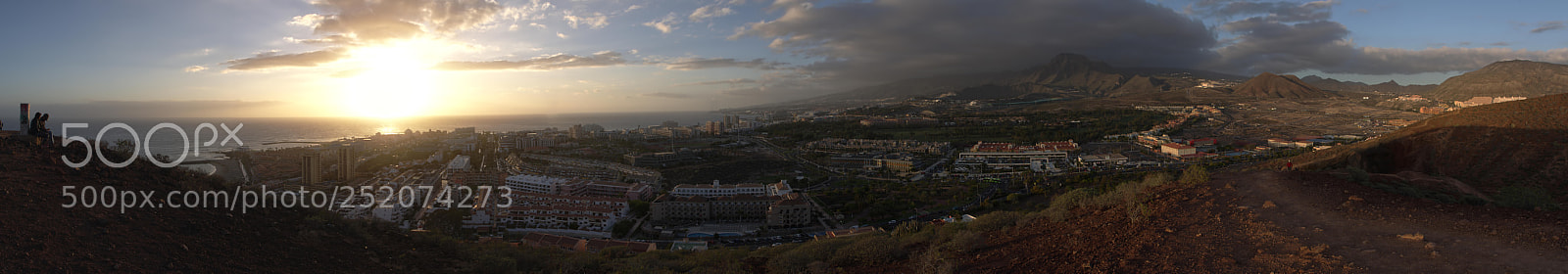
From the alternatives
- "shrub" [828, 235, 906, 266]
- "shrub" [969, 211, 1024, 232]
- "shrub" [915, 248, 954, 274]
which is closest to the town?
"shrub" [828, 235, 906, 266]

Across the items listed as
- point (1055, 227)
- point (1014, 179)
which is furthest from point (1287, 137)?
point (1055, 227)

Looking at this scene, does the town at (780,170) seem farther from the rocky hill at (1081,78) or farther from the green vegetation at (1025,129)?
the rocky hill at (1081,78)

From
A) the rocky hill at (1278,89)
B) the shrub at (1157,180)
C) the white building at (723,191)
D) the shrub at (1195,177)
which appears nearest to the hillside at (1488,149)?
the shrub at (1195,177)

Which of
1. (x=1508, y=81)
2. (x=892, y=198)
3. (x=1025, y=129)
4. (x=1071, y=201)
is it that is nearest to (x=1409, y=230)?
(x=1071, y=201)

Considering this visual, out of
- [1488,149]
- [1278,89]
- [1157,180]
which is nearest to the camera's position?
[1157,180]

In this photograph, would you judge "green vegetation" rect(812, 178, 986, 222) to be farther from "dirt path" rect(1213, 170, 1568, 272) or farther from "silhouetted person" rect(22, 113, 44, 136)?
"silhouetted person" rect(22, 113, 44, 136)

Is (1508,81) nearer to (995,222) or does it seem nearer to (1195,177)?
(1195,177)

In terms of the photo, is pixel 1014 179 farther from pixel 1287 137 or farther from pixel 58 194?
pixel 58 194
